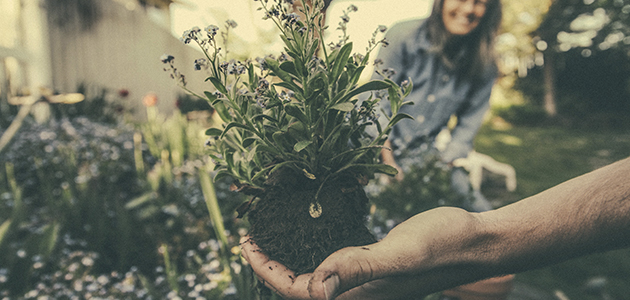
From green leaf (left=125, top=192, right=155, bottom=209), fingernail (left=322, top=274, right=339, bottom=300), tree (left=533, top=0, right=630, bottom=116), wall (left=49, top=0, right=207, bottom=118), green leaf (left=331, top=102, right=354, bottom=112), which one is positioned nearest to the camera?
fingernail (left=322, top=274, right=339, bottom=300)

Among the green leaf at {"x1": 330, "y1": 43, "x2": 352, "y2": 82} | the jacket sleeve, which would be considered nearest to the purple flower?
the green leaf at {"x1": 330, "y1": 43, "x2": 352, "y2": 82}

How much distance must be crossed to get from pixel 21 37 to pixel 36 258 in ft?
13.6

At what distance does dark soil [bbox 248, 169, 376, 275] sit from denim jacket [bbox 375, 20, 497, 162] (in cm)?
117

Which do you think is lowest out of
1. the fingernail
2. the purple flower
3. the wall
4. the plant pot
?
the plant pot

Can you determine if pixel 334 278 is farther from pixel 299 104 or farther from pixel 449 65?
pixel 449 65

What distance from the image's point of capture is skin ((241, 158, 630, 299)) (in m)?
0.80

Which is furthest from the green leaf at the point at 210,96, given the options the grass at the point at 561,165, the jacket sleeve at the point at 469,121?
the grass at the point at 561,165

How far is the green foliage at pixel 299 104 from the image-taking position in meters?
0.78

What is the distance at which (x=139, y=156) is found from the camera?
304 cm

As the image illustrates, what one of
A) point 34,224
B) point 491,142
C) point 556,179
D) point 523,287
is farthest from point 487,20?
point 491,142

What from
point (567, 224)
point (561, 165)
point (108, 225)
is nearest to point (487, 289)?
point (567, 224)

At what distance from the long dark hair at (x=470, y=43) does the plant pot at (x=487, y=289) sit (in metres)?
1.16

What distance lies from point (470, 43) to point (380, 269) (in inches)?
68.7

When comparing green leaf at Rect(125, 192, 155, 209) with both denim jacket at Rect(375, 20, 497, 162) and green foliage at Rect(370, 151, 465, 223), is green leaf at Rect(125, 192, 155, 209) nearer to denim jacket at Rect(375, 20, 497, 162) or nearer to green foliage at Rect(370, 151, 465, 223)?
green foliage at Rect(370, 151, 465, 223)
